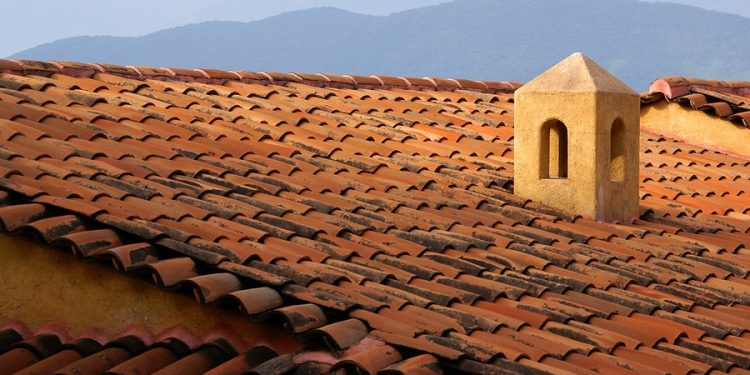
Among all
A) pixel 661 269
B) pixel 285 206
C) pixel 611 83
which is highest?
pixel 611 83

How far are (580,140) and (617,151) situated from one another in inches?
23.7

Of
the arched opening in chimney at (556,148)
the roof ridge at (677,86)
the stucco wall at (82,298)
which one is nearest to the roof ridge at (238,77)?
the roof ridge at (677,86)

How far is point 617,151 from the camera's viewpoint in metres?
10.1

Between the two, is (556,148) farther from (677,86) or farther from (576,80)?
(677,86)

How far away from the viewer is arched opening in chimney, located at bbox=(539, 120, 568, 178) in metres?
10.1

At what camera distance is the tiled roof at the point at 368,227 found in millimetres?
6055

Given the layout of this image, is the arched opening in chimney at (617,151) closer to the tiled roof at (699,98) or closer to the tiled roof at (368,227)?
the tiled roof at (368,227)

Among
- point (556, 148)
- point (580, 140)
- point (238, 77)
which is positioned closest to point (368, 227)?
point (580, 140)

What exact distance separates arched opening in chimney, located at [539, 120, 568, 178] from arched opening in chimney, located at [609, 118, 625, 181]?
37cm

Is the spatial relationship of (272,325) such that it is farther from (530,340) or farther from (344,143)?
(344,143)

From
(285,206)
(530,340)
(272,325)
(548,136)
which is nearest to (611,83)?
(548,136)

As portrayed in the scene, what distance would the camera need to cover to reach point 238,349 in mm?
5848

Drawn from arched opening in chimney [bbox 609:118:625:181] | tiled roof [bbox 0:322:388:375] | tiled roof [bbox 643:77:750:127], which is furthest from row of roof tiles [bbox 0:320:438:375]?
tiled roof [bbox 643:77:750:127]

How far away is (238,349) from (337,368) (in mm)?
683
